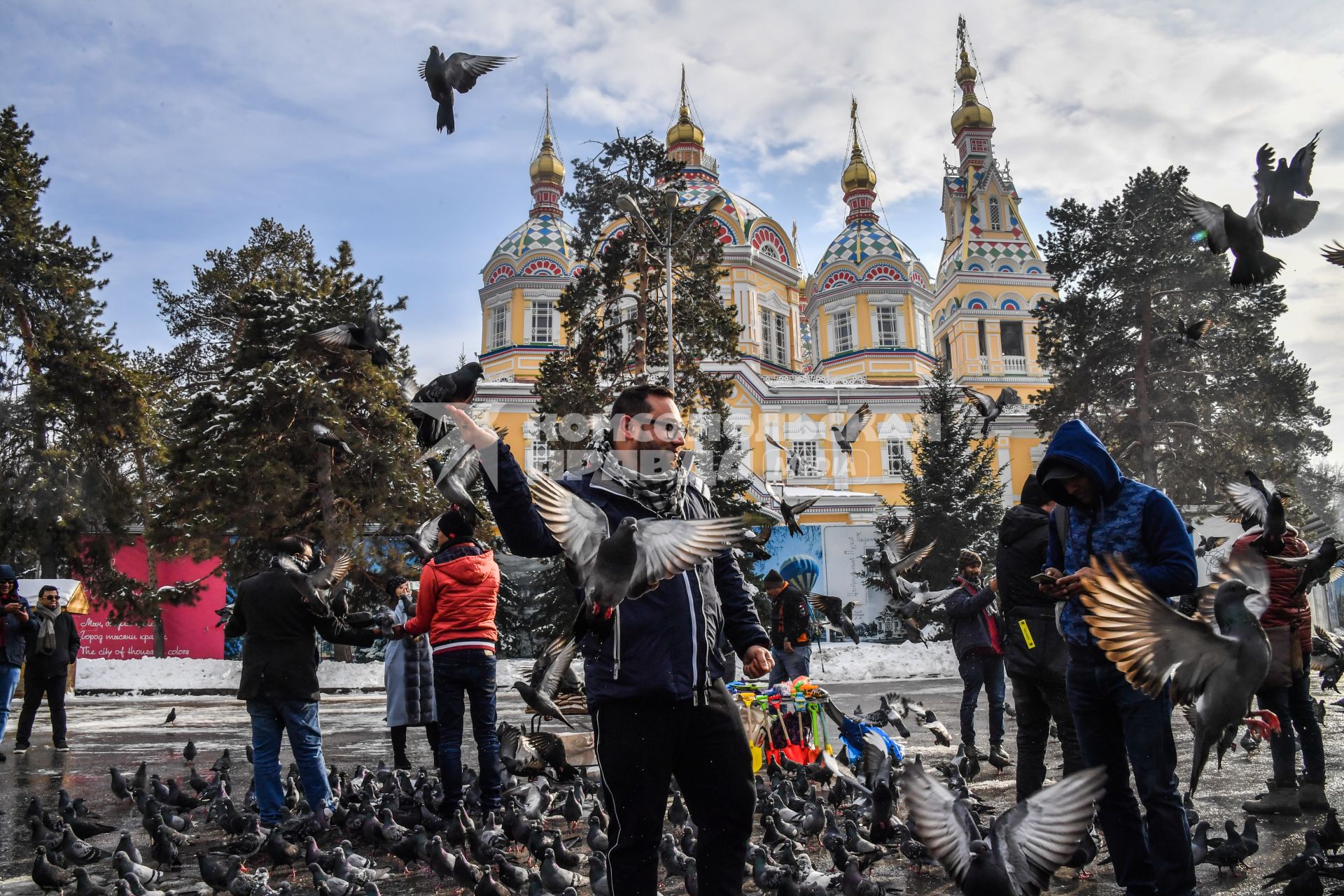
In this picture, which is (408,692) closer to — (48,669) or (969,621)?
(969,621)

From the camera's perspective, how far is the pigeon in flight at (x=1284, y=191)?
23.7 ft

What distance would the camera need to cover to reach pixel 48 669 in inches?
404

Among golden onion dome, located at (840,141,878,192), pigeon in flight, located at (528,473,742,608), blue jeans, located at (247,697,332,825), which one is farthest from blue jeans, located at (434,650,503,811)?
golden onion dome, located at (840,141,878,192)

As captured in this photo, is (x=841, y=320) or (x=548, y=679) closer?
(x=548, y=679)

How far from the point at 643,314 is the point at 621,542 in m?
18.5

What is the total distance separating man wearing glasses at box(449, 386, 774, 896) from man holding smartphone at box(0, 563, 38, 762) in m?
9.05

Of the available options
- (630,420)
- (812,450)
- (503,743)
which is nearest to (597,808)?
(503,743)

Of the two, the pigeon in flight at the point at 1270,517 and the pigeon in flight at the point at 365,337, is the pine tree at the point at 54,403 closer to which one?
the pigeon in flight at the point at 365,337

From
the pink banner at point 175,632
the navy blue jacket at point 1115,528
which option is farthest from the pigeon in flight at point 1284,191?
the pink banner at point 175,632

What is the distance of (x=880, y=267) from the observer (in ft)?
147

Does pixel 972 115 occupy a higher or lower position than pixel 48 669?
higher

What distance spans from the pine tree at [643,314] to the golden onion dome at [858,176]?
27.5 metres

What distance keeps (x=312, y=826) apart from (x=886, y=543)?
1078 centimetres

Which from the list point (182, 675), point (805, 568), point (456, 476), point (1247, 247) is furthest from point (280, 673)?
point (805, 568)
